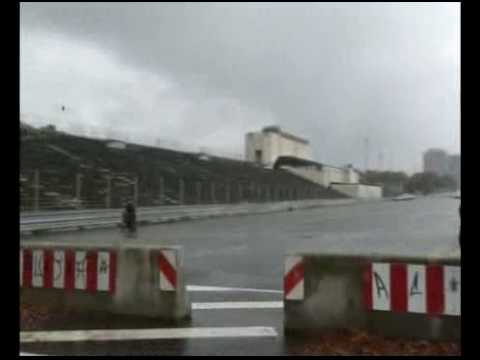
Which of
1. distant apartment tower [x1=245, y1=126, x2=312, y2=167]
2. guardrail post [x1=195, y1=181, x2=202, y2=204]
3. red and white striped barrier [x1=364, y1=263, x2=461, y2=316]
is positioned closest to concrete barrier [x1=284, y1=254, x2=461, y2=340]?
red and white striped barrier [x1=364, y1=263, x2=461, y2=316]

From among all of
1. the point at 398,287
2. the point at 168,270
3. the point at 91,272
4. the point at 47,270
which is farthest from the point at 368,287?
the point at 47,270

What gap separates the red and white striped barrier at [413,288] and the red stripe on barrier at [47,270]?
181 inches

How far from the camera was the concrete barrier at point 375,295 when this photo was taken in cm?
574

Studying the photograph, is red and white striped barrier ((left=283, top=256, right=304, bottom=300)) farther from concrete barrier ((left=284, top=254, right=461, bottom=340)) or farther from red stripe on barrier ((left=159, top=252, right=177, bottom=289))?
red stripe on barrier ((left=159, top=252, right=177, bottom=289))

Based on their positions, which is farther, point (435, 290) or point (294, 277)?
point (294, 277)

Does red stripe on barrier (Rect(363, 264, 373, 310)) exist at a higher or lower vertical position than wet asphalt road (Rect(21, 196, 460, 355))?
higher

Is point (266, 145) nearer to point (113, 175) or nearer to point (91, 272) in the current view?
point (113, 175)

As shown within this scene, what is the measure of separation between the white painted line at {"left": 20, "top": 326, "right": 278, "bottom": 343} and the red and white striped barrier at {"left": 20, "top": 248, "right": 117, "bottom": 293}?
0.91 metres

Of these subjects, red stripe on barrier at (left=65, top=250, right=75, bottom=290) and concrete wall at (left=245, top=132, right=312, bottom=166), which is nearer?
red stripe on barrier at (left=65, top=250, right=75, bottom=290)

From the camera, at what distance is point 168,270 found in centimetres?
678

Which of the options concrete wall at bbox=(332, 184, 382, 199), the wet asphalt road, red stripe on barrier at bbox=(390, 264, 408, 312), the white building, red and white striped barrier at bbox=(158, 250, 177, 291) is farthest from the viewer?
concrete wall at bbox=(332, 184, 382, 199)

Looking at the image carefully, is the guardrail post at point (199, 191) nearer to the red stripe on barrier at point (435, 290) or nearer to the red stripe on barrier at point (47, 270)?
the red stripe on barrier at point (47, 270)

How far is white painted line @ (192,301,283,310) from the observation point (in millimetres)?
7740

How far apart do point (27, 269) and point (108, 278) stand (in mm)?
1473
